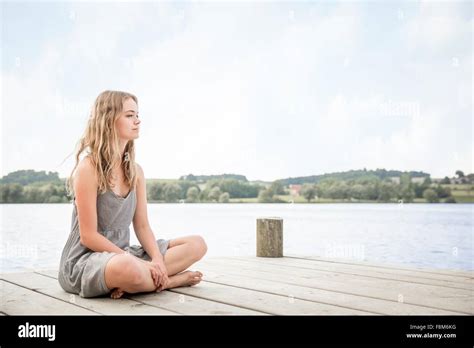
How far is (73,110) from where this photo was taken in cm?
448

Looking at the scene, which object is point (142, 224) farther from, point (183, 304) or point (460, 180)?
point (460, 180)

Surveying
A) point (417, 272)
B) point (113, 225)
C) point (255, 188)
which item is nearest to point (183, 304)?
point (113, 225)

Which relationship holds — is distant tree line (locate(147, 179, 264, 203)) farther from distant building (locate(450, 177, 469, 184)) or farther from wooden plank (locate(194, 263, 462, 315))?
wooden plank (locate(194, 263, 462, 315))

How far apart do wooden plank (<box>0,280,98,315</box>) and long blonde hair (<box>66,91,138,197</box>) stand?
624 millimetres

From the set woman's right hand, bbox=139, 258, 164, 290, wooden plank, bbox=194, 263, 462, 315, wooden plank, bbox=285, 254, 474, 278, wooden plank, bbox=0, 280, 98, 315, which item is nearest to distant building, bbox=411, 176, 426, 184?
wooden plank, bbox=285, 254, 474, 278

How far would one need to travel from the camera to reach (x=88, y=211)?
2.58 m

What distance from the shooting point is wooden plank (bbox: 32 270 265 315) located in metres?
2.25

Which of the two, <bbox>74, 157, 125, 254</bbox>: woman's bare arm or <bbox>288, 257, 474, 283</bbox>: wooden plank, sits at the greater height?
<bbox>74, 157, 125, 254</bbox>: woman's bare arm

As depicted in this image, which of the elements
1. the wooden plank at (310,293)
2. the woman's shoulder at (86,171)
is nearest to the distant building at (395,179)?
the wooden plank at (310,293)

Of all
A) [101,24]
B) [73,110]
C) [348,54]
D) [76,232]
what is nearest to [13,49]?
[101,24]

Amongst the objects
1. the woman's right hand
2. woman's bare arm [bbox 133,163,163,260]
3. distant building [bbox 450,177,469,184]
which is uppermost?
distant building [bbox 450,177,469,184]

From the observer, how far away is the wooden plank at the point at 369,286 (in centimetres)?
250
